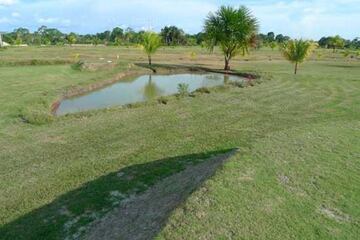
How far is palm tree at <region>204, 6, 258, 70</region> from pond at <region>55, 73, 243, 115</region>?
11.6 feet

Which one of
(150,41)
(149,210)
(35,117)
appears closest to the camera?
(149,210)

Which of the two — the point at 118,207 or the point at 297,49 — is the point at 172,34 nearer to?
the point at 297,49

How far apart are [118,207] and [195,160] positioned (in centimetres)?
277

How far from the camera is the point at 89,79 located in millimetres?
23969

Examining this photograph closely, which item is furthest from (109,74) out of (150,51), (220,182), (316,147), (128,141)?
(220,182)

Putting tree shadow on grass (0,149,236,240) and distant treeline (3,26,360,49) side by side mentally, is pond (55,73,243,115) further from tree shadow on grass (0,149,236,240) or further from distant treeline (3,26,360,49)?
distant treeline (3,26,360,49)

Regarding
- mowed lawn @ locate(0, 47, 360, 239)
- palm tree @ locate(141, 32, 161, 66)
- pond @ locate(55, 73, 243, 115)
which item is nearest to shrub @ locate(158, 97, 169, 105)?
mowed lawn @ locate(0, 47, 360, 239)

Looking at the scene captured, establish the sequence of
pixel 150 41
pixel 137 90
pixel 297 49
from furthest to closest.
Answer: pixel 150 41, pixel 297 49, pixel 137 90

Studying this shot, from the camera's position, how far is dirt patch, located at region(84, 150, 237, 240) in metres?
5.55

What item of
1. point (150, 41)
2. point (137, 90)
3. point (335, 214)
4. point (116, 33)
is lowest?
point (137, 90)

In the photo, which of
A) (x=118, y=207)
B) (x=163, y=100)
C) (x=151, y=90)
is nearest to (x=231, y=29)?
(x=151, y=90)

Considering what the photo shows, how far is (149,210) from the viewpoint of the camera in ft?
20.4

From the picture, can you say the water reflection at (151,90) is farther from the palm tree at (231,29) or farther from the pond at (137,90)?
the palm tree at (231,29)

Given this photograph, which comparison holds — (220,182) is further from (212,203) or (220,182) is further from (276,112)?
(276,112)
